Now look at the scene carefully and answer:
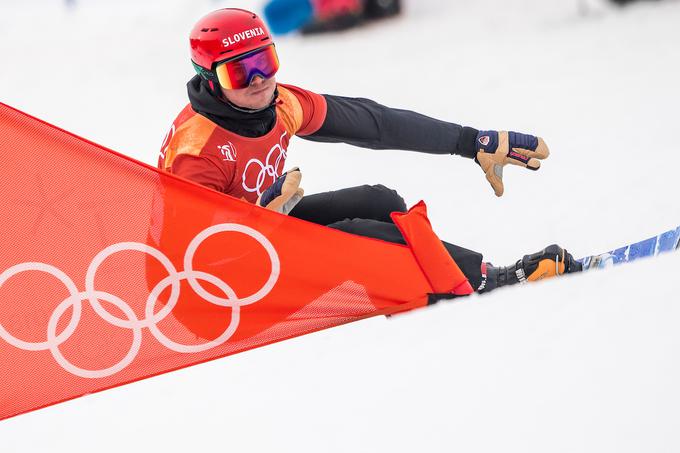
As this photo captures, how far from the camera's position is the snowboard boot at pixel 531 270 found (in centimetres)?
326

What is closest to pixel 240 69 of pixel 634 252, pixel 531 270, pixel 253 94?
pixel 253 94

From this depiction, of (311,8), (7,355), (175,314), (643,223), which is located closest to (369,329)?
(175,314)

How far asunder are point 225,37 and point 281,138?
44 centimetres

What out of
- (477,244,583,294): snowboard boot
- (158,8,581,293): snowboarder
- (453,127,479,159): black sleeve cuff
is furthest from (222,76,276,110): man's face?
(477,244,583,294): snowboard boot

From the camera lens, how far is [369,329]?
330cm

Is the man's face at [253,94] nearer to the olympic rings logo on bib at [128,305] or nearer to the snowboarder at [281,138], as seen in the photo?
the snowboarder at [281,138]

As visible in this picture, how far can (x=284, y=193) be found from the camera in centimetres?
292

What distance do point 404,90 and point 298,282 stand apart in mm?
4101

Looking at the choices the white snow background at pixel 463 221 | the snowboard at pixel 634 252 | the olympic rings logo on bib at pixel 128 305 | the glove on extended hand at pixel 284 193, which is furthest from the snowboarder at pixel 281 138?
the white snow background at pixel 463 221

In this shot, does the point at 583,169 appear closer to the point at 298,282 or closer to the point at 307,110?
the point at 307,110

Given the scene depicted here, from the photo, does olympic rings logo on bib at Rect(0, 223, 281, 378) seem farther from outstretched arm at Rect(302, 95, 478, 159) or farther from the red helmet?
outstretched arm at Rect(302, 95, 478, 159)

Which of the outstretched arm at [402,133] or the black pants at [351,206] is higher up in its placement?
the outstretched arm at [402,133]

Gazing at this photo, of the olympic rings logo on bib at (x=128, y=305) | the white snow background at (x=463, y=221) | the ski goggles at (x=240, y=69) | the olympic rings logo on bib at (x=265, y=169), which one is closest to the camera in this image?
the white snow background at (x=463, y=221)

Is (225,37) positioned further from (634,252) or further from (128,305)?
(634,252)
